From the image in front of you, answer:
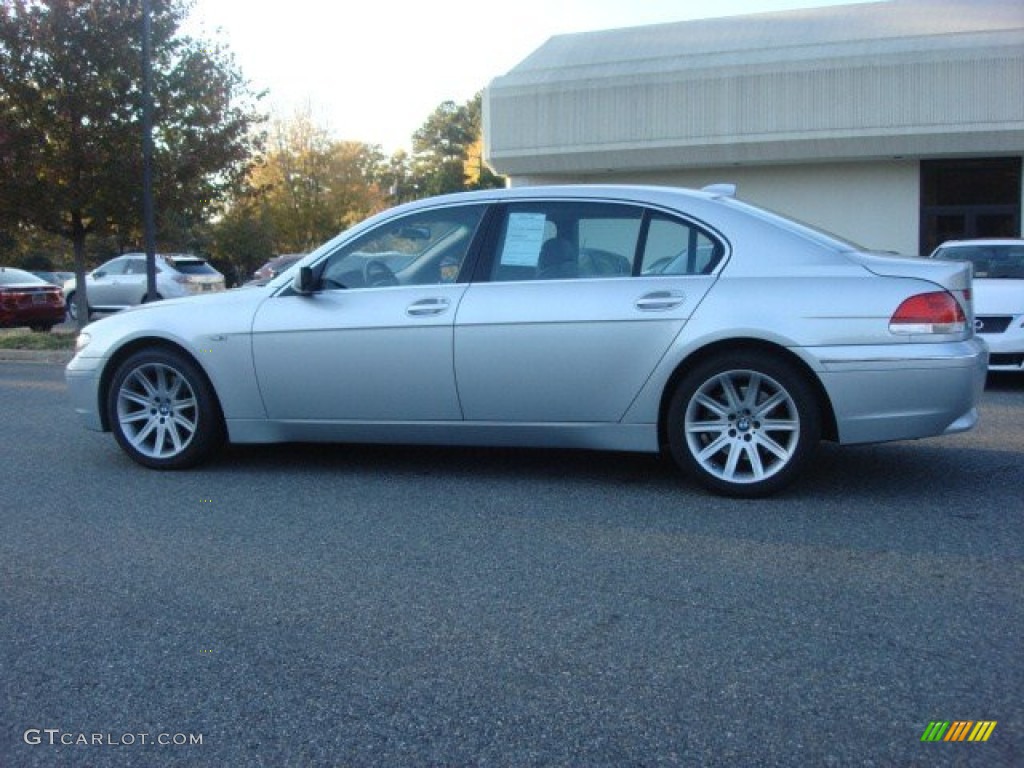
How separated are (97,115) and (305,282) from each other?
11579 millimetres

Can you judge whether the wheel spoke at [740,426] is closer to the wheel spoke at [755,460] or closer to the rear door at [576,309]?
the wheel spoke at [755,460]

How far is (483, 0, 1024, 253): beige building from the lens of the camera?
71.1 ft

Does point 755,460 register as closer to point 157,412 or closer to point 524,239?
point 524,239

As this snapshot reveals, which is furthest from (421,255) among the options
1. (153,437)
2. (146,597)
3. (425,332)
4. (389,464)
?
(146,597)

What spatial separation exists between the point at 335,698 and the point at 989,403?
7.57 metres

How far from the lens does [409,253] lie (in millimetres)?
6219

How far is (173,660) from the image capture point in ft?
11.7

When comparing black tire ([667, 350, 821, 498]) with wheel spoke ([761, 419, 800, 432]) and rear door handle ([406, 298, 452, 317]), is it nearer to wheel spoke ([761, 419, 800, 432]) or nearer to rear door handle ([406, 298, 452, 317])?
wheel spoke ([761, 419, 800, 432])

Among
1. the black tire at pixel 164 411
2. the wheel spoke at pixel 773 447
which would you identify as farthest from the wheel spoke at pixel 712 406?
the black tire at pixel 164 411

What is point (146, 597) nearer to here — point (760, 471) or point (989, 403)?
point (760, 471)

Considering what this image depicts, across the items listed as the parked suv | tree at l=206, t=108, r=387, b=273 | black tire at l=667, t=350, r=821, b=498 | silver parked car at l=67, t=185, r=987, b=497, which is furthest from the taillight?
tree at l=206, t=108, r=387, b=273

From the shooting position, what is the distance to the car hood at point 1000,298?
394 inches

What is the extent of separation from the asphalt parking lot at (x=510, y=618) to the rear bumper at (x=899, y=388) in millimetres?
410

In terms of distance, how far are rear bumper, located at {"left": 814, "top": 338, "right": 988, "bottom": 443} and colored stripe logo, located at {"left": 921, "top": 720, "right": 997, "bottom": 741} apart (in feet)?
8.04
